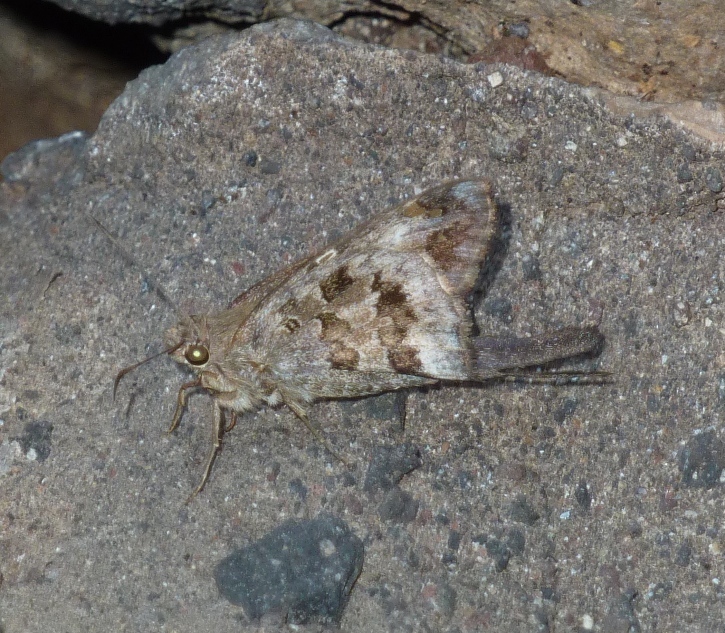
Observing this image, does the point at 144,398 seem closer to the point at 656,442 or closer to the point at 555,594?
the point at 555,594

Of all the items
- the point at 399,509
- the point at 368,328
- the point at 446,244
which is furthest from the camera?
the point at 399,509

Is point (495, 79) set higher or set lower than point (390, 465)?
higher

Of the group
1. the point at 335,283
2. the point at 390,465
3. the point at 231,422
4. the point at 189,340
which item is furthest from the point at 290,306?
the point at 390,465

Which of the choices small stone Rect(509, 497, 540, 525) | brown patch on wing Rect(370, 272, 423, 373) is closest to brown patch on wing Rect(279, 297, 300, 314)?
brown patch on wing Rect(370, 272, 423, 373)

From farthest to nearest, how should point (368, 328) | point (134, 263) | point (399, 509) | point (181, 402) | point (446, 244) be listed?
point (134, 263), point (181, 402), point (399, 509), point (368, 328), point (446, 244)

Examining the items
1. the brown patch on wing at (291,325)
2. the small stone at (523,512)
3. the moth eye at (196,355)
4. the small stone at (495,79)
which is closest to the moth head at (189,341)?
the moth eye at (196,355)

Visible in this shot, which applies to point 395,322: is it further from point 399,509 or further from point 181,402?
point 181,402
